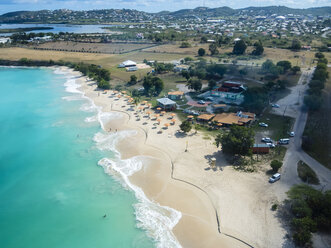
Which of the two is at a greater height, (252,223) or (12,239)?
(252,223)

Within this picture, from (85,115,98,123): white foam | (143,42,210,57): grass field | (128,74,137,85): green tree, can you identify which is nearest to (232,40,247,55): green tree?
(143,42,210,57): grass field

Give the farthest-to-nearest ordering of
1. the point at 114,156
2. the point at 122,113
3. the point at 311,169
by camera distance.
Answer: the point at 122,113 → the point at 114,156 → the point at 311,169

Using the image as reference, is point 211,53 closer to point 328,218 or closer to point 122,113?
point 122,113

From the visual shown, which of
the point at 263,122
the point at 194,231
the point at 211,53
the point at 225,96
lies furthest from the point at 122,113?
the point at 211,53

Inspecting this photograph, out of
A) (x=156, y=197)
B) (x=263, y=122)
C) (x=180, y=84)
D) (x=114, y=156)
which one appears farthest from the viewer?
(x=180, y=84)

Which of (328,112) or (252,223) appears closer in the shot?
(252,223)

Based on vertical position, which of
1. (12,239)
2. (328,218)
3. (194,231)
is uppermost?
(328,218)

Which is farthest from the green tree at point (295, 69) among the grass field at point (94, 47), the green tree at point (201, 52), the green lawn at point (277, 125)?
the grass field at point (94, 47)
